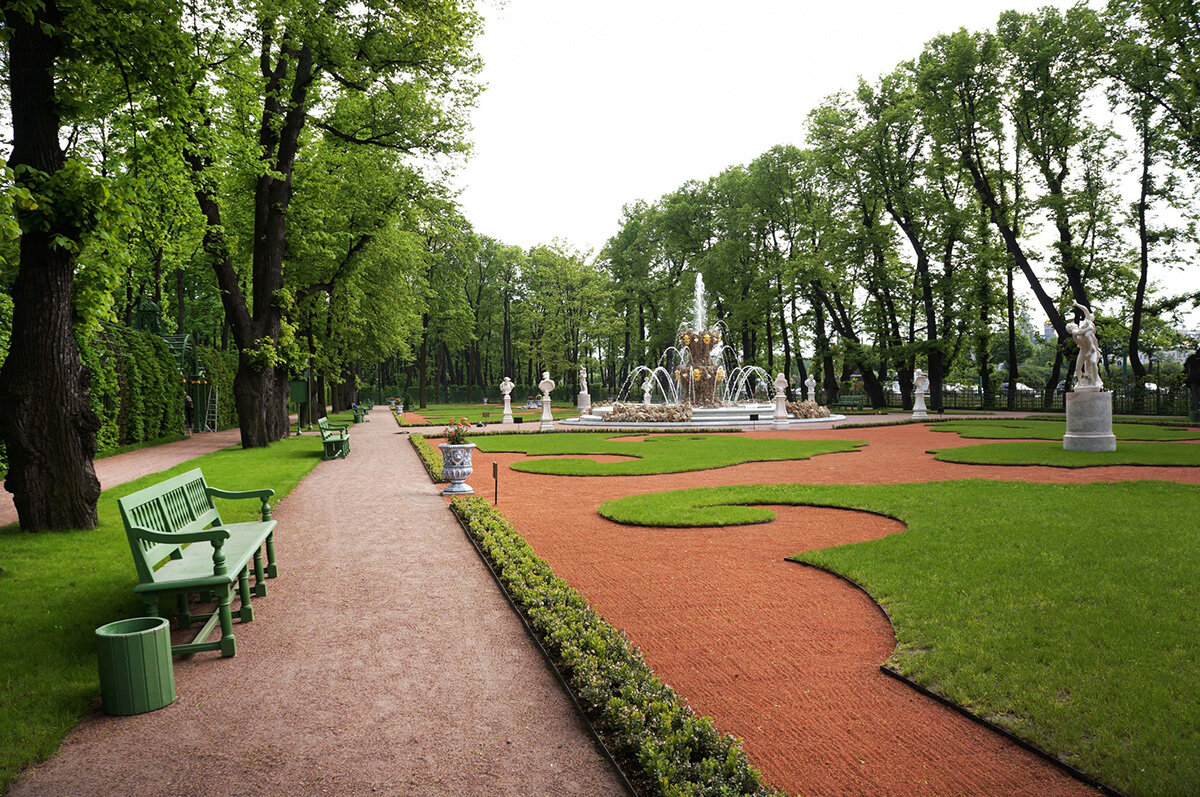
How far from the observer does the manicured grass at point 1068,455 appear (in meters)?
13.3

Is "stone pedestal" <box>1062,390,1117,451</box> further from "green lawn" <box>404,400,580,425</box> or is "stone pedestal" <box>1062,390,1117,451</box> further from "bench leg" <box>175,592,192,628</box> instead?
"green lawn" <box>404,400,580,425</box>

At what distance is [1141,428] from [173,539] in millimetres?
28626

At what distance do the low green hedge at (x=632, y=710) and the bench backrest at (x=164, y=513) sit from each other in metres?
2.82

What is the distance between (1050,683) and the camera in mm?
3926

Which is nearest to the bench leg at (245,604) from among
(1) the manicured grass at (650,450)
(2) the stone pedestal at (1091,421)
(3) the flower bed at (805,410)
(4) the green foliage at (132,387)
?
(1) the manicured grass at (650,450)

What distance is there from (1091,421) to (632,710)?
16530mm

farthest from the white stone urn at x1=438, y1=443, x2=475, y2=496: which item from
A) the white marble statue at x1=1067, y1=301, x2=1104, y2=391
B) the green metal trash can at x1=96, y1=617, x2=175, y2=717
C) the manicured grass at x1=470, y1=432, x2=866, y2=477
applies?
the white marble statue at x1=1067, y1=301, x2=1104, y2=391

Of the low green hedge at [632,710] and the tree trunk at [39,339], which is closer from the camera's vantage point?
the low green hedge at [632,710]

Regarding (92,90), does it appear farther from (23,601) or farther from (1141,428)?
(1141,428)

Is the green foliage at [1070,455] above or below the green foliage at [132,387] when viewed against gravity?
below

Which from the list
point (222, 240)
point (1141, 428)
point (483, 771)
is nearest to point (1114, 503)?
point (483, 771)

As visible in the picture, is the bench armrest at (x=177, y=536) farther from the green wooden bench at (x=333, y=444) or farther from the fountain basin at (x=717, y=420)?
the fountain basin at (x=717, y=420)

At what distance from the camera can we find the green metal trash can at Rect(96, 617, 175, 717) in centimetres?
380

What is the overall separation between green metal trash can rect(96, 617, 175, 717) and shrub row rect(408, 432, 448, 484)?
930cm
